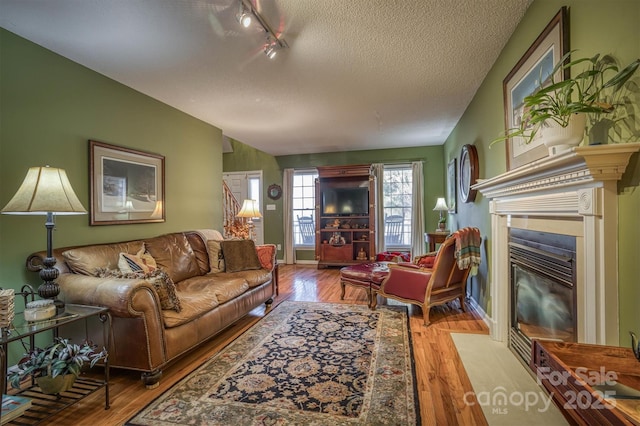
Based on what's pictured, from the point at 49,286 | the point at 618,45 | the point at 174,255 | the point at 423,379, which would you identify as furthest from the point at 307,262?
the point at 618,45

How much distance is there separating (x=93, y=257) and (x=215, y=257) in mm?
1327

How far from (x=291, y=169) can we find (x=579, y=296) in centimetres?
580

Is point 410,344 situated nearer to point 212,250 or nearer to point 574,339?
point 574,339

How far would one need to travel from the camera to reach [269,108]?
3.88m

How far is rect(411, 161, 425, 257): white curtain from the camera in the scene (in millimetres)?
6152

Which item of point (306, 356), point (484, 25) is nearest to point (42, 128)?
point (306, 356)

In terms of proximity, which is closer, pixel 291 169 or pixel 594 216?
pixel 594 216

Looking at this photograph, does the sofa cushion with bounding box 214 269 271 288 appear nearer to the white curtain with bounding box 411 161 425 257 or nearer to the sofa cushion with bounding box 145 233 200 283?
the sofa cushion with bounding box 145 233 200 283

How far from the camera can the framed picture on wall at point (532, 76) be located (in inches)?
67.5

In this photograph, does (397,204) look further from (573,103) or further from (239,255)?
(573,103)

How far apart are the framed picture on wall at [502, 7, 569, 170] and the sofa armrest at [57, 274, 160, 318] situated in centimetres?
269

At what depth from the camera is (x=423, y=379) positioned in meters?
2.08

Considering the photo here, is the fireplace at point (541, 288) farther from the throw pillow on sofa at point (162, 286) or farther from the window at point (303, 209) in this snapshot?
the window at point (303, 209)

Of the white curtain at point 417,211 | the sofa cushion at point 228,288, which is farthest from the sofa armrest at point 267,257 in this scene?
the white curtain at point 417,211
